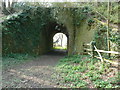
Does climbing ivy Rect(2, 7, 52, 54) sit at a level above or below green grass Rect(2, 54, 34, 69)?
above

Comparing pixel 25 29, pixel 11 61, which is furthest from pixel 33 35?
pixel 11 61

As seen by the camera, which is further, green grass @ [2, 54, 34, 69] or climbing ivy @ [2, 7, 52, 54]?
climbing ivy @ [2, 7, 52, 54]

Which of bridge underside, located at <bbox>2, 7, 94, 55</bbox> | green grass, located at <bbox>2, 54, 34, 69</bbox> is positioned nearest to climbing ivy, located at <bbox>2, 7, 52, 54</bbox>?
bridge underside, located at <bbox>2, 7, 94, 55</bbox>

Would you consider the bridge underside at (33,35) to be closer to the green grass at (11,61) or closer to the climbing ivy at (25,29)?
the climbing ivy at (25,29)

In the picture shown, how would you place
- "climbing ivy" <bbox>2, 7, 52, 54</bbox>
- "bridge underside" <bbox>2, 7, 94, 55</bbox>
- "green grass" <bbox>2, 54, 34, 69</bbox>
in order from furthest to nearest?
"bridge underside" <bbox>2, 7, 94, 55</bbox>
"climbing ivy" <bbox>2, 7, 52, 54</bbox>
"green grass" <bbox>2, 54, 34, 69</bbox>

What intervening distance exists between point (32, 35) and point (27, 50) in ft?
4.42

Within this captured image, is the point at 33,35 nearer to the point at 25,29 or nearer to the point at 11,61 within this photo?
the point at 25,29

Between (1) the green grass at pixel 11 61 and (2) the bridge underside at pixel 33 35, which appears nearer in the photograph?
(1) the green grass at pixel 11 61

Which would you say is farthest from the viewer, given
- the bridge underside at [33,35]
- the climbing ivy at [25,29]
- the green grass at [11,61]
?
the bridge underside at [33,35]

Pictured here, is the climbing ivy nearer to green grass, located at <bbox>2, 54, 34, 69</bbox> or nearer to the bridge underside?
the bridge underside

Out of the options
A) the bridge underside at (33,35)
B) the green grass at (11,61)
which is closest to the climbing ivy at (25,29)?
the bridge underside at (33,35)

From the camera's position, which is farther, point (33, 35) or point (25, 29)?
point (33, 35)

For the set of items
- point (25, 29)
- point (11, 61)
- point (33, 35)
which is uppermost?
point (25, 29)

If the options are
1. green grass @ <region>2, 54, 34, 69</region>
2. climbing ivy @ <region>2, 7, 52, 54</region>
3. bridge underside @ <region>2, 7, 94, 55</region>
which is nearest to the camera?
green grass @ <region>2, 54, 34, 69</region>
